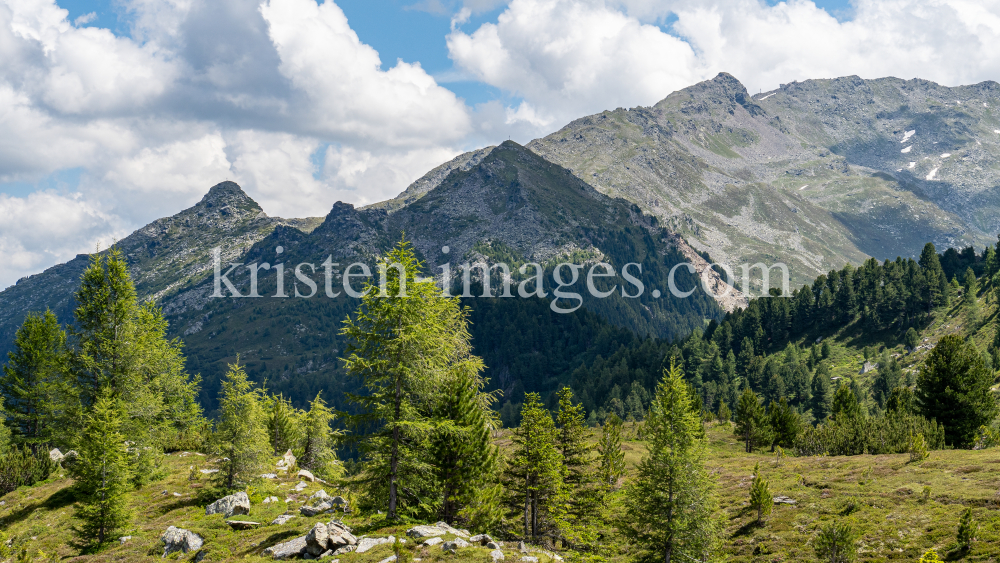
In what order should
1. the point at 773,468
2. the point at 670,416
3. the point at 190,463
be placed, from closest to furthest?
the point at 670,416 < the point at 190,463 < the point at 773,468

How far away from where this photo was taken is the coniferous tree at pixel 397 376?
Result: 2530cm

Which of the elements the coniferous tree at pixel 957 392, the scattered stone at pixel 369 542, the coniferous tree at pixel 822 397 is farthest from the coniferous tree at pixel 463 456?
the coniferous tree at pixel 822 397

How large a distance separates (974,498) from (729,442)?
64772 mm

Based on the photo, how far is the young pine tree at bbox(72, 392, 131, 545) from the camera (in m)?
26.7

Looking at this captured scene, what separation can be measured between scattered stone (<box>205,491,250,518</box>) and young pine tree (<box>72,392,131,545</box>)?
4.50 m

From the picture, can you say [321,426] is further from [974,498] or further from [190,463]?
[974,498]

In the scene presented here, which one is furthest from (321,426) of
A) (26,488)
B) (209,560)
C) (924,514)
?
(924,514)

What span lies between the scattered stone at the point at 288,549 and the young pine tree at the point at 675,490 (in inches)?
820

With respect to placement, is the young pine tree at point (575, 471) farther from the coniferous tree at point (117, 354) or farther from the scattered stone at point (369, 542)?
the coniferous tree at point (117, 354)

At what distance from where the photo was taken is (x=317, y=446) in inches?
2172

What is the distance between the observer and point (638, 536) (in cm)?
3403

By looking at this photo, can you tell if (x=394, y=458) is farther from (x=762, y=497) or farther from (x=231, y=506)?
(x=762, y=497)

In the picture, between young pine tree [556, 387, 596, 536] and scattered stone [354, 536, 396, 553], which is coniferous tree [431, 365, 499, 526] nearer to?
scattered stone [354, 536, 396, 553]

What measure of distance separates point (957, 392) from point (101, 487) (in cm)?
8336
